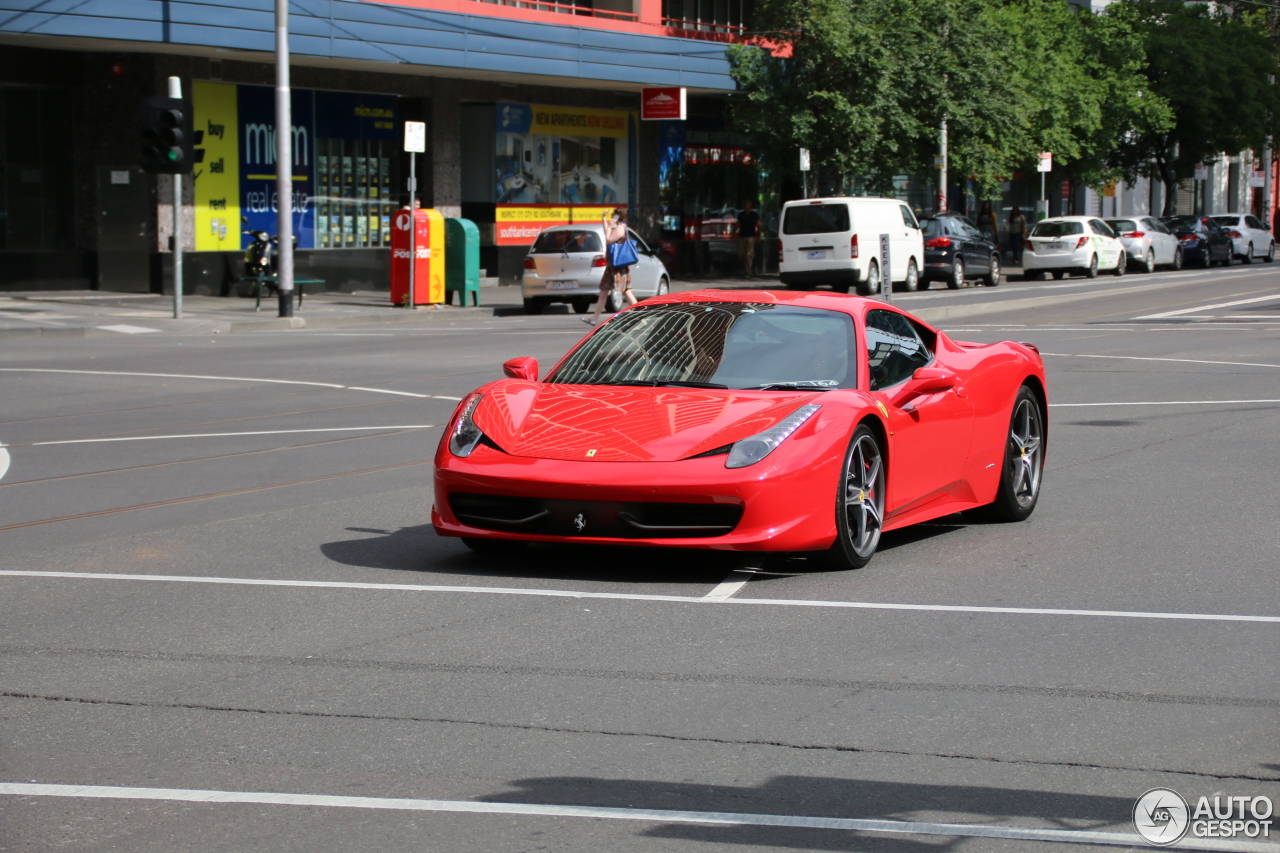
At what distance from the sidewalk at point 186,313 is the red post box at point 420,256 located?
37 cm

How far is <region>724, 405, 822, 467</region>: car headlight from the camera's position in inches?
277

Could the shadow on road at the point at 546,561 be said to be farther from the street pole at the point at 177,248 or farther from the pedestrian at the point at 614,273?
the pedestrian at the point at 614,273

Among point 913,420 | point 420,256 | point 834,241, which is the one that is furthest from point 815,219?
point 913,420

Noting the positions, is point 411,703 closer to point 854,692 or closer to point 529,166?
point 854,692

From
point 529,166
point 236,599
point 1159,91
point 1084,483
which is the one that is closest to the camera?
point 236,599

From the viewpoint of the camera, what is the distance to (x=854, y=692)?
537 centimetres

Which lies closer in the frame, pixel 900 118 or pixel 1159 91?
pixel 900 118

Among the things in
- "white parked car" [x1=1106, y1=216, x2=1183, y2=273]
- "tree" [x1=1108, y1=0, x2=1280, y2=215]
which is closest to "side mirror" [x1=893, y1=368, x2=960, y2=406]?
"white parked car" [x1=1106, y1=216, x2=1183, y2=273]

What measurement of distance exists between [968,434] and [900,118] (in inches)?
1256

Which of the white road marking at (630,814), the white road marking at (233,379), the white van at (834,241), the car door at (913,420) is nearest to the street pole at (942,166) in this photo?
the white van at (834,241)

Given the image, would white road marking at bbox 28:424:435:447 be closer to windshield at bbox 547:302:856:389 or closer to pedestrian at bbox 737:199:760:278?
windshield at bbox 547:302:856:389

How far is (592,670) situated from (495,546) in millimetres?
2152

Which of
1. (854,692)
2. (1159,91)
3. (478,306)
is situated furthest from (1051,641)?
(1159,91)

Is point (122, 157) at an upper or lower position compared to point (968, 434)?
upper
